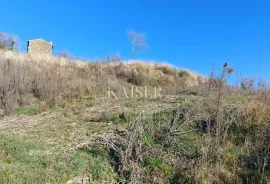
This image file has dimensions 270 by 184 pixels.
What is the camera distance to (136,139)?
4.40 m

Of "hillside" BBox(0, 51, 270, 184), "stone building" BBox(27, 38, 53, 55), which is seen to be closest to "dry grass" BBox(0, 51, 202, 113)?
"hillside" BBox(0, 51, 270, 184)

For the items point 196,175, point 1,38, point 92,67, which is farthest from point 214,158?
point 1,38

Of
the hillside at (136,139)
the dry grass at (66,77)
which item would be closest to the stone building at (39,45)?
the dry grass at (66,77)

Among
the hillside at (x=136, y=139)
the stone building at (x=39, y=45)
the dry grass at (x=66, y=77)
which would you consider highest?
the stone building at (x=39, y=45)

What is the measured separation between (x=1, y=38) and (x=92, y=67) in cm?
1888

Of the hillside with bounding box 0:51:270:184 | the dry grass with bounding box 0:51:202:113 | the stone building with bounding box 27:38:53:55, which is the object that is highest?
the stone building with bounding box 27:38:53:55

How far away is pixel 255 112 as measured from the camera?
208 inches

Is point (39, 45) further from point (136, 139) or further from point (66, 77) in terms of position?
point (136, 139)

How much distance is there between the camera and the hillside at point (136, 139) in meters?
3.97

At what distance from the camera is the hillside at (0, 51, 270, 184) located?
397 centimetres

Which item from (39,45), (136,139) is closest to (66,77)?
(136,139)

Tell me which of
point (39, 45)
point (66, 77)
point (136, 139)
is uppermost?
point (39, 45)

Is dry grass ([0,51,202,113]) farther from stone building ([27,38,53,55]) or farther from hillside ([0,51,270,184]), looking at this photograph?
stone building ([27,38,53,55])

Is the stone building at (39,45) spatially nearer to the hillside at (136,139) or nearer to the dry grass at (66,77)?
the dry grass at (66,77)
